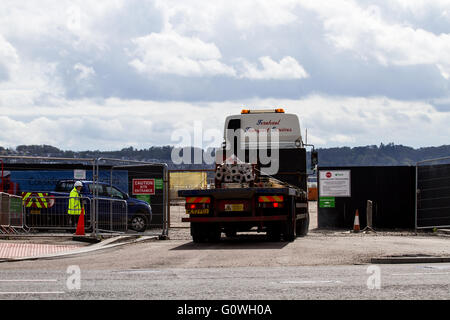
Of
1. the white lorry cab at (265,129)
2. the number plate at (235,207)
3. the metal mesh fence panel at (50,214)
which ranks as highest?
the white lorry cab at (265,129)

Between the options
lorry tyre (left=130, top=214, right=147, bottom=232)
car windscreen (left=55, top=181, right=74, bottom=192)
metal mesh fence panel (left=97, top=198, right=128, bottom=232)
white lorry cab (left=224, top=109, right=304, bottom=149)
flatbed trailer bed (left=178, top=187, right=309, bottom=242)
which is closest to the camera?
flatbed trailer bed (left=178, top=187, right=309, bottom=242)

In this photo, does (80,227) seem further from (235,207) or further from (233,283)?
(233,283)

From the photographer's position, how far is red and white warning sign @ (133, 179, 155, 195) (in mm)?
23828

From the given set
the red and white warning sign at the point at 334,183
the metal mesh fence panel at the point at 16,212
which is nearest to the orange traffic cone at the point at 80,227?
the metal mesh fence panel at the point at 16,212

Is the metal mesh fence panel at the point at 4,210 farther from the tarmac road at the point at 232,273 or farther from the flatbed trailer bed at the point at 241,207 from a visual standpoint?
the flatbed trailer bed at the point at 241,207

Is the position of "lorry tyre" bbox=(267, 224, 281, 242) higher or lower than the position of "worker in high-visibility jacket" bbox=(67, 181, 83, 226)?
lower

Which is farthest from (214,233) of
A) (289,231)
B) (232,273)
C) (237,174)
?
(232,273)

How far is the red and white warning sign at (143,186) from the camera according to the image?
2383cm

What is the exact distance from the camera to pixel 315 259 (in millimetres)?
15070

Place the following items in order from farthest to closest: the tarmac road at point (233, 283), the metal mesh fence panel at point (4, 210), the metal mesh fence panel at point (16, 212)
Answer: the metal mesh fence panel at point (16, 212)
the metal mesh fence panel at point (4, 210)
the tarmac road at point (233, 283)

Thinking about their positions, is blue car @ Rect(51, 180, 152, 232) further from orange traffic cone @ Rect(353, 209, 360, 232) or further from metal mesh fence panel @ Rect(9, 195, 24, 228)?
orange traffic cone @ Rect(353, 209, 360, 232)

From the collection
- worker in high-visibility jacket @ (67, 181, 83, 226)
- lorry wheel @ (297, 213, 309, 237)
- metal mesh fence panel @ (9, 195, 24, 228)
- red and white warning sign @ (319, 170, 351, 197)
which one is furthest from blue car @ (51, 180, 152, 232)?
red and white warning sign @ (319, 170, 351, 197)

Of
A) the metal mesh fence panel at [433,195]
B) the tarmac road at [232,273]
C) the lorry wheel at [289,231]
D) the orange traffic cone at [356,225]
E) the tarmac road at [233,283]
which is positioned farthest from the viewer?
the orange traffic cone at [356,225]

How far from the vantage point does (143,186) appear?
2398 centimetres
